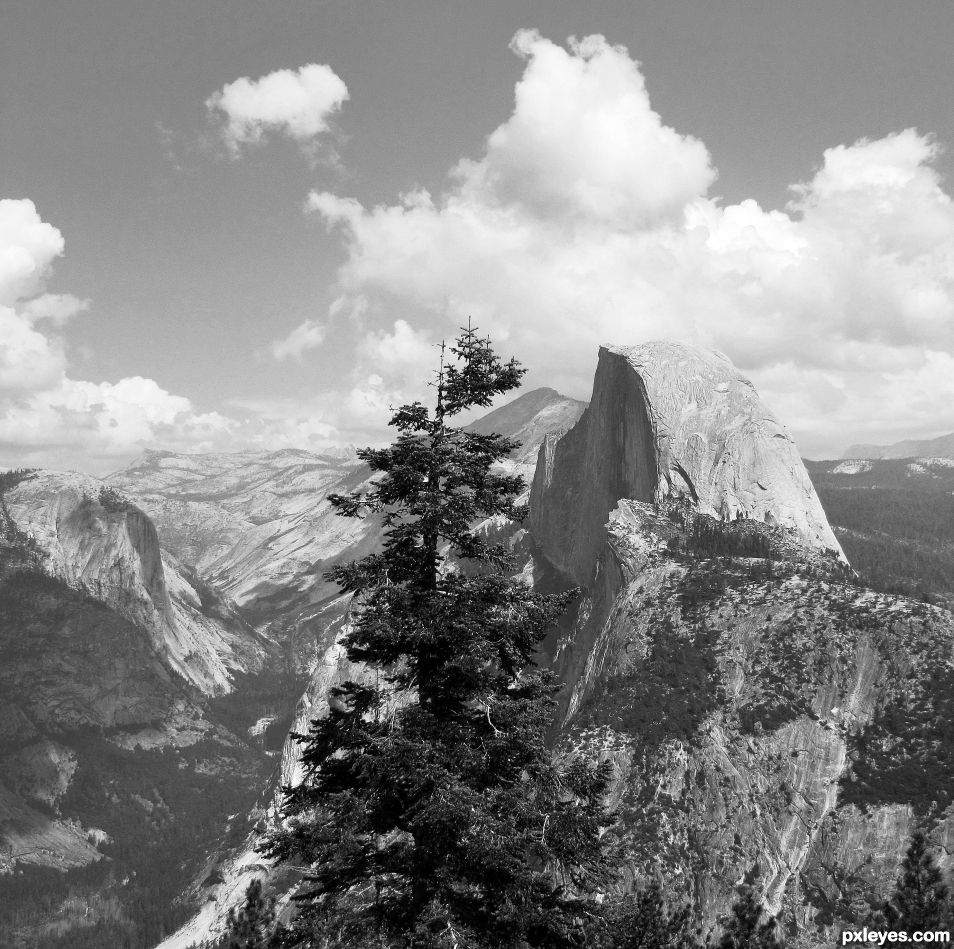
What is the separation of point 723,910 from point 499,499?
69.1 metres

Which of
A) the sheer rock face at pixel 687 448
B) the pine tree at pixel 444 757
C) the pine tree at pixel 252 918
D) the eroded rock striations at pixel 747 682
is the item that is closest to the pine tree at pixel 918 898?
the pine tree at pixel 444 757

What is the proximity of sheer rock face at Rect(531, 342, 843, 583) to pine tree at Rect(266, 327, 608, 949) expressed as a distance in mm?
113232

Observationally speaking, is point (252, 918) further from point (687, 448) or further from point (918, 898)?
point (687, 448)

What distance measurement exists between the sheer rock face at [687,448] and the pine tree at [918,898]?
100.0 metres

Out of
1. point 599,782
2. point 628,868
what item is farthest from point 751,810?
point 599,782

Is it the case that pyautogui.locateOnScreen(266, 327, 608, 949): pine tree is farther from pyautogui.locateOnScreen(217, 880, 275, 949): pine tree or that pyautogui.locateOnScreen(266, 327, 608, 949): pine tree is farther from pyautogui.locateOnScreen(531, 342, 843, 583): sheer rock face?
pyautogui.locateOnScreen(531, 342, 843, 583): sheer rock face

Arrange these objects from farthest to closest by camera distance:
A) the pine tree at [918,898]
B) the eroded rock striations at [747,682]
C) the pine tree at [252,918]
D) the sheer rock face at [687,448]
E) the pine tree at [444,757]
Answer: the sheer rock face at [687,448] < the eroded rock striations at [747,682] < the pine tree at [252,918] < the pine tree at [918,898] < the pine tree at [444,757]

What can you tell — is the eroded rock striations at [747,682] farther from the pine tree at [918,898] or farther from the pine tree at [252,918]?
the pine tree at [252,918]

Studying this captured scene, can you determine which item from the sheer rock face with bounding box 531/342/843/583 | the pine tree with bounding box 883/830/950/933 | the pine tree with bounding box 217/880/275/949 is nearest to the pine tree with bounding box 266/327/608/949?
the pine tree with bounding box 883/830/950/933

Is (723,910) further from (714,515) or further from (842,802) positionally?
(714,515)

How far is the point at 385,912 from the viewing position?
1501 centimetres

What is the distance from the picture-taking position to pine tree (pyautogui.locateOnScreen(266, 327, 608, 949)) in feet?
47.6

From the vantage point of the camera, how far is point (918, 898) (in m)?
25.2

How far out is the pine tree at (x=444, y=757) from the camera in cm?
1452
